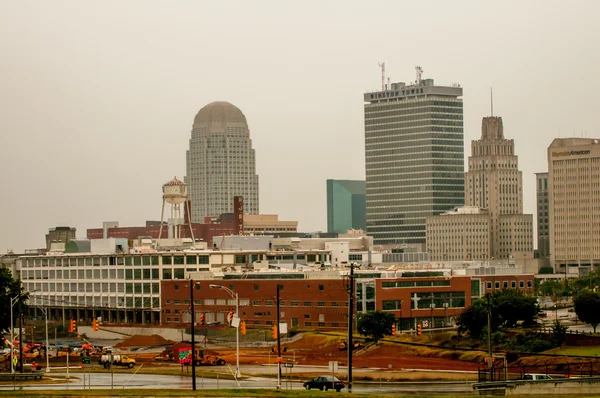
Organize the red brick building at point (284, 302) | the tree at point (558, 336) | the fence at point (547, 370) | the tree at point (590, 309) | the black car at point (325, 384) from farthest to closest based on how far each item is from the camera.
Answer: the red brick building at point (284, 302), the tree at point (590, 309), the tree at point (558, 336), the fence at point (547, 370), the black car at point (325, 384)

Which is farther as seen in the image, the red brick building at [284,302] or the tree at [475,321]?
the red brick building at [284,302]

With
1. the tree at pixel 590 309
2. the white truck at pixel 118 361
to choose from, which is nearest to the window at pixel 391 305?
the tree at pixel 590 309

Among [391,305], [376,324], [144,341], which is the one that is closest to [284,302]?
[391,305]

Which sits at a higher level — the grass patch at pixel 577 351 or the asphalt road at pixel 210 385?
the asphalt road at pixel 210 385

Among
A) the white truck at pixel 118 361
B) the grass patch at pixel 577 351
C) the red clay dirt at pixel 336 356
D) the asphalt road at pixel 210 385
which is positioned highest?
the asphalt road at pixel 210 385

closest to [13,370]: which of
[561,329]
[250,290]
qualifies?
[561,329]

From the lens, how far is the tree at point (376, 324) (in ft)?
517

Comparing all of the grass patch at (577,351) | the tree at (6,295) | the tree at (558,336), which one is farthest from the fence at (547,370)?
the tree at (6,295)

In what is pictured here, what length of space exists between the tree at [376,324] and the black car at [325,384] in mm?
52420

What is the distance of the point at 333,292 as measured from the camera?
181 meters

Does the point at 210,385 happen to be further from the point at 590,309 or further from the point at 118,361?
the point at 590,309

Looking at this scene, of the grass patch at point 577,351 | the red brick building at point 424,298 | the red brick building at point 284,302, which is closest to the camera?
the grass patch at point 577,351

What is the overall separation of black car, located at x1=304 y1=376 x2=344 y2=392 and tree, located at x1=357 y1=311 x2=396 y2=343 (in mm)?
52420

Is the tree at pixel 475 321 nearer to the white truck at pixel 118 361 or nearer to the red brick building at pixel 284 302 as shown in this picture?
the red brick building at pixel 284 302
